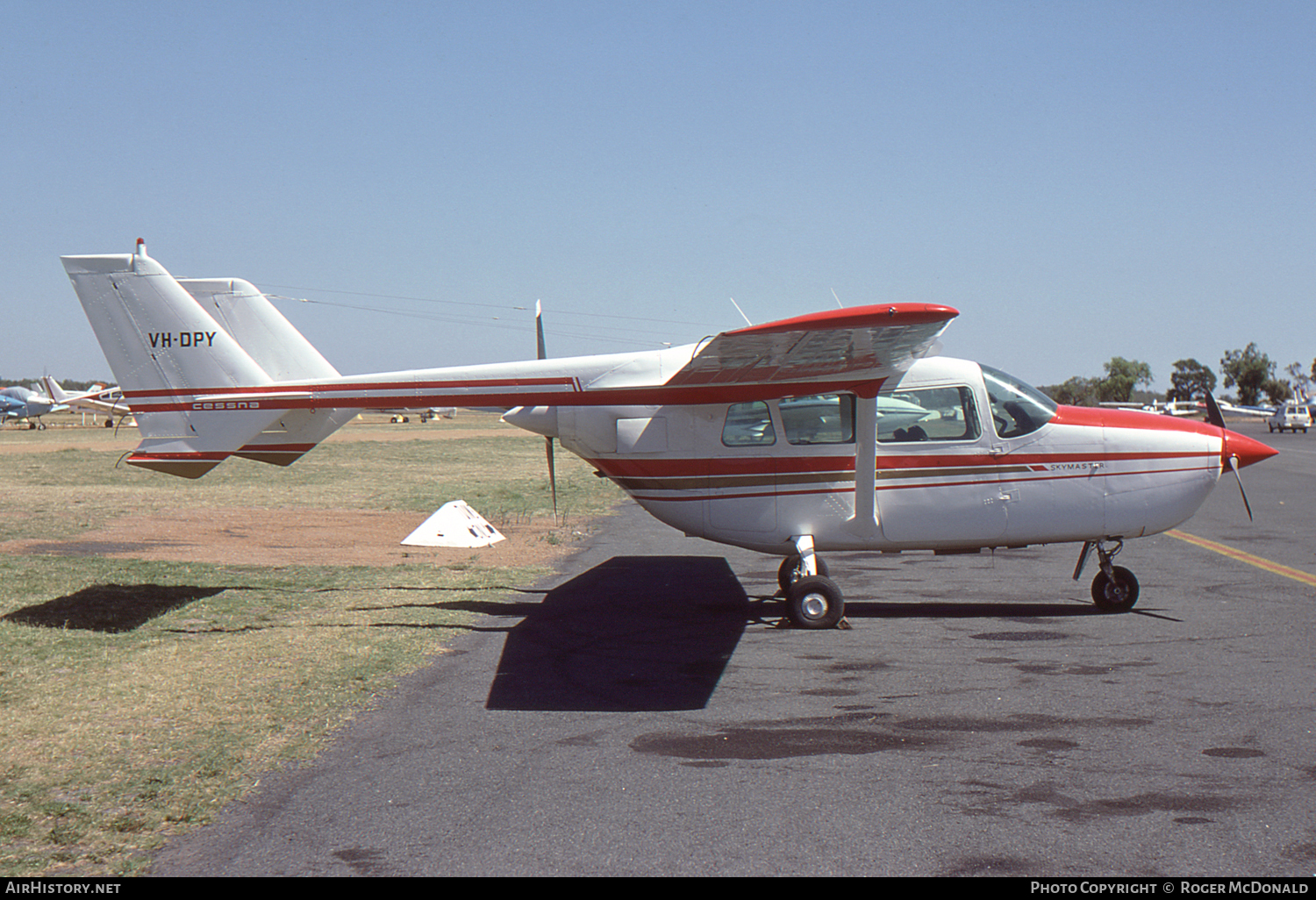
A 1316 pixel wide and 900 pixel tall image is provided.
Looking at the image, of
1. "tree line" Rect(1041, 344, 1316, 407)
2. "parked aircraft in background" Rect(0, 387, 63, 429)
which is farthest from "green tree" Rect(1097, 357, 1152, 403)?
"parked aircraft in background" Rect(0, 387, 63, 429)

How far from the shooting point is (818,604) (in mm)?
8992

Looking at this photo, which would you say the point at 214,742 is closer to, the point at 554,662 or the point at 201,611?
the point at 554,662

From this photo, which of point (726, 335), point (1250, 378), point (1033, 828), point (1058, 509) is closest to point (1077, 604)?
point (1058, 509)

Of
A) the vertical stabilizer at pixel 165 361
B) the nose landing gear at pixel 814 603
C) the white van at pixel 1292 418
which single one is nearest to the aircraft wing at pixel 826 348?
the nose landing gear at pixel 814 603

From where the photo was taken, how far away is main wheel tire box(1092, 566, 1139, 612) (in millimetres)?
9469

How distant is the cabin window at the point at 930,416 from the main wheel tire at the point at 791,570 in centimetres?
142

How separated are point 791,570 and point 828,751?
15.6 ft

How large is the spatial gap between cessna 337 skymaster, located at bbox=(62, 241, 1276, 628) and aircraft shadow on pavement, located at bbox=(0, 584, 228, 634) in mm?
1468

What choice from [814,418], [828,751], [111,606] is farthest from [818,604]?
[111,606]

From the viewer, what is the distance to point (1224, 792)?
483cm

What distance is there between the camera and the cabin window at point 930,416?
→ 9391 millimetres

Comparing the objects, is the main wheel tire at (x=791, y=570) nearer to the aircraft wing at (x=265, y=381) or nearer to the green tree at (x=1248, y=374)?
the aircraft wing at (x=265, y=381)

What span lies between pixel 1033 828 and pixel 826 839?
3.22ft

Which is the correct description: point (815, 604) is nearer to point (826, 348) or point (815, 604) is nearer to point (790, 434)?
point (790, 434)
